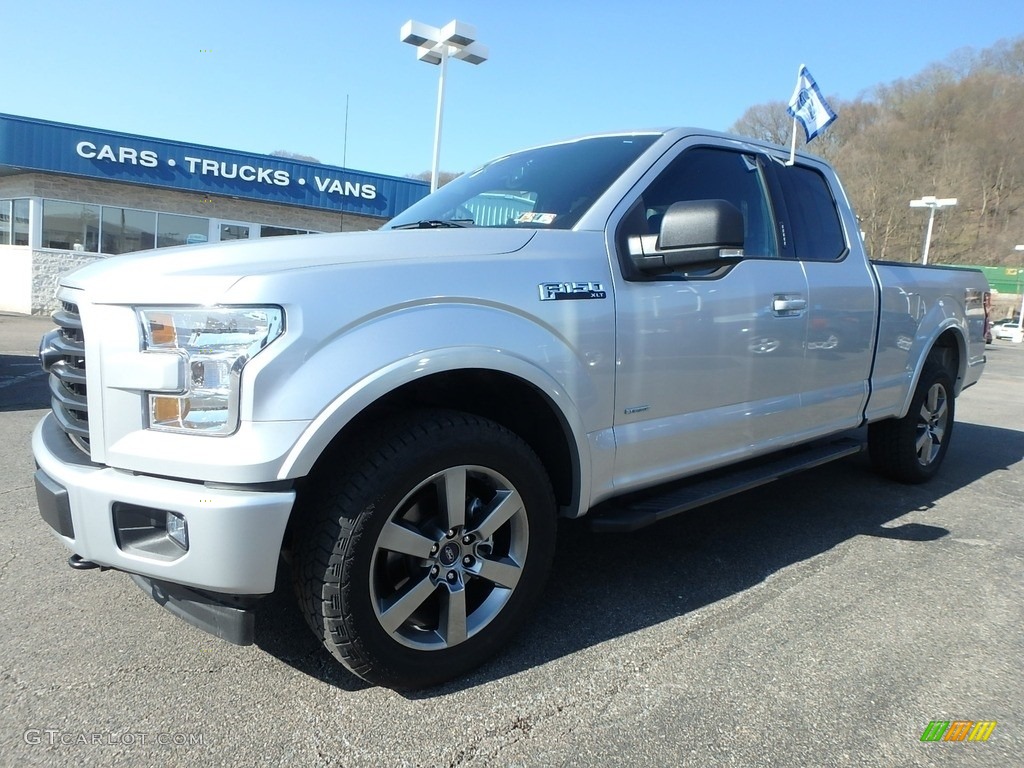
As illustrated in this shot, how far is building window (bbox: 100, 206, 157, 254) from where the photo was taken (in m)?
17.2

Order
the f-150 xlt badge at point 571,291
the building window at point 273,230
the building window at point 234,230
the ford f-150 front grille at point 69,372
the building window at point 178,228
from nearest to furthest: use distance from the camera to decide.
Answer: the ford f-150 front grille at point 69,372 < the f-150 xlt badge at point 571,291 < the building window at point 178,228 < the building window at point 234,230 < the building window at point 273,230

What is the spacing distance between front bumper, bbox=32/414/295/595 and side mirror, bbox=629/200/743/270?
158 centimetres

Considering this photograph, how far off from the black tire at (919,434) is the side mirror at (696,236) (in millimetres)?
2777

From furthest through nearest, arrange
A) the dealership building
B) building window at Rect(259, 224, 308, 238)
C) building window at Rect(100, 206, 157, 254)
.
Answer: building window at Rect(259, 224, 308, 238), building window at Rect(100, 206, 157, 254), the dealership building

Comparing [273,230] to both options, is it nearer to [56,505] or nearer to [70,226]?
[70,226]

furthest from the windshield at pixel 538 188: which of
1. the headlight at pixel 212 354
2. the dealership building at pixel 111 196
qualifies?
the dealership building at pixel 111 196

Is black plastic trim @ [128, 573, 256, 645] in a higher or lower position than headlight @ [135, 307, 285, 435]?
lower

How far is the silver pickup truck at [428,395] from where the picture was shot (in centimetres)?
189

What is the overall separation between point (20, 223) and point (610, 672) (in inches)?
786

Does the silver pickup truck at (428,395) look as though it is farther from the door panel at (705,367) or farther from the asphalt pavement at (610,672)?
the asphalt pavement at (610,672)

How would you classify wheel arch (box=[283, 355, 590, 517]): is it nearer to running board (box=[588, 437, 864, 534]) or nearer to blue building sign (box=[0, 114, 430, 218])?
running board (box=[588, 437, 864, 534])

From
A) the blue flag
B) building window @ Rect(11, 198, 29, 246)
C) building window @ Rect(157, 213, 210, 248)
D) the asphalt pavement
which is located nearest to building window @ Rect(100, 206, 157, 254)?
building window @ Rect(157, 213, 210, 248)

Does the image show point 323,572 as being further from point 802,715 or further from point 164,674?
point 802,715

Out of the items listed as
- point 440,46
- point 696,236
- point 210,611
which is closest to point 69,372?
point 210,611
